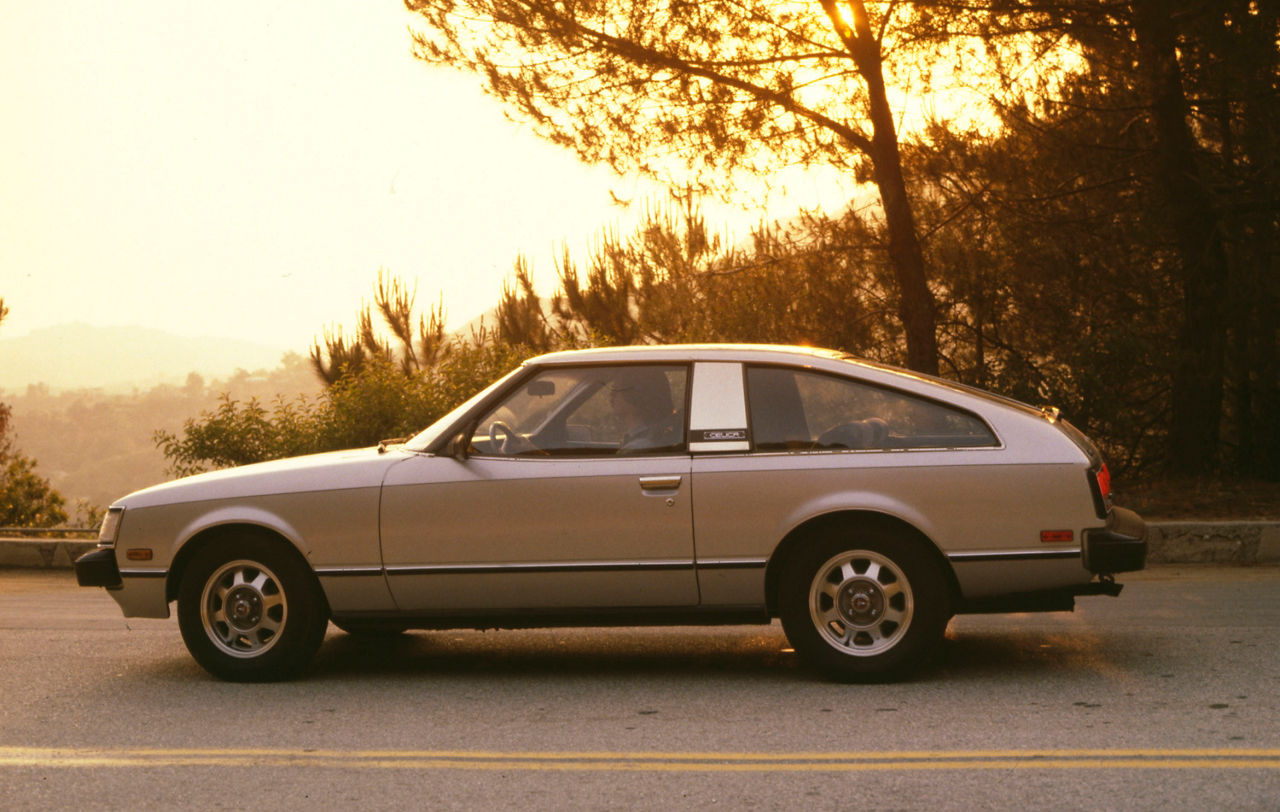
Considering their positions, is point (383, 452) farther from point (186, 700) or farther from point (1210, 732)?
point (1210, 732)

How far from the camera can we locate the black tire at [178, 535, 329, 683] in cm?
662

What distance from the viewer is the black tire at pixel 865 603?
20.4 ft

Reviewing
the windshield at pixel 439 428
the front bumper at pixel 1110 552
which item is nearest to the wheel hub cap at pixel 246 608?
the windshield at pixel 439 428

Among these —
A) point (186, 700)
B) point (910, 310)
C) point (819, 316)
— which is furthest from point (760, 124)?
point (186, 700)

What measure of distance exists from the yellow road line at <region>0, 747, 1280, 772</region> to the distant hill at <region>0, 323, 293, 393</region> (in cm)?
14197

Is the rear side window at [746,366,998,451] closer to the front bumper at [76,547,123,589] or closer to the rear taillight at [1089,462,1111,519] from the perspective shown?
the rear taillight at [1089,462,1111,519]

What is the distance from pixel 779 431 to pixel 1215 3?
912cm

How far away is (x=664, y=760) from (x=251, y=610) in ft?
8.15

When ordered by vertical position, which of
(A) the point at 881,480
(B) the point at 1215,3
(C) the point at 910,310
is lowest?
(A) the point at 881,480

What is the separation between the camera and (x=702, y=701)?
612 cm

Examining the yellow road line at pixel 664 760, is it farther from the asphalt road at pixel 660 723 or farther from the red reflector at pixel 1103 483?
the red reflector at pixel 1103 483

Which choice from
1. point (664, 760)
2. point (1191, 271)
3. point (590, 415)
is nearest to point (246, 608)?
point (590, 415)

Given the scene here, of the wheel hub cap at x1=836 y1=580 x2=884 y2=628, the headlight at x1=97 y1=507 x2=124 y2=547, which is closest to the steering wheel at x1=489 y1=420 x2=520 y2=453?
the wheel hub cap at x1=836 y1=580 x2=884 y2=628

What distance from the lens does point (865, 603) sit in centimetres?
627
